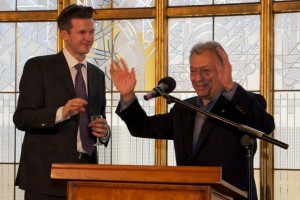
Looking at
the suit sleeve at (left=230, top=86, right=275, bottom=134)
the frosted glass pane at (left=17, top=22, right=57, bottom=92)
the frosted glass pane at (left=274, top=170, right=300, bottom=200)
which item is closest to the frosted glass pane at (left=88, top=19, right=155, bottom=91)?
the frosted glass pane at (left=17, top=22, right=57, bottom=92)

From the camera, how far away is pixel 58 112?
4.18 metres

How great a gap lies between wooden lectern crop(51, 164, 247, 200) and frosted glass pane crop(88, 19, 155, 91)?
2.91 metres

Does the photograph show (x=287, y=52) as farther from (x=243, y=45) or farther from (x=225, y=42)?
(x=225, y=42)

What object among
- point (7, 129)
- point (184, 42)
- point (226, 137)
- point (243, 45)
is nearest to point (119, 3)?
point (184, 42)

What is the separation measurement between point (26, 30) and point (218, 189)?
3401 mm

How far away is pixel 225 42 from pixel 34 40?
1.50m

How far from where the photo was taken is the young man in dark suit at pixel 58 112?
13.8 ft

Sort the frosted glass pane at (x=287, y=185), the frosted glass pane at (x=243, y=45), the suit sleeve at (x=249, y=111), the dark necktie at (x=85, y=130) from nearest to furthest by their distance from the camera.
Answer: the suit sleeve at (x=249, y=111), the dark necktie at (x=85, y=130), the frosted glass pane at (x=287, y=185), the frosted glass pane at (x=243, y=45)

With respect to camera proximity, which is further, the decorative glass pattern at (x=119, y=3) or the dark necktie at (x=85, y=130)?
the decorative glass pattern at (x=119, y=3)

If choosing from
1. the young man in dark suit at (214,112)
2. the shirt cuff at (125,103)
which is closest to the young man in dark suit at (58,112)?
the shirt cuff at (125,103)

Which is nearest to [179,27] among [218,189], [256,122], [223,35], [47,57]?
[223,35]

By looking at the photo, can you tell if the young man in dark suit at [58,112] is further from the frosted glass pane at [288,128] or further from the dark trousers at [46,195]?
the frosted glass pane at [288,128]

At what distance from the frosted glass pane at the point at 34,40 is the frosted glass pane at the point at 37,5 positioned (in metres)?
0.13

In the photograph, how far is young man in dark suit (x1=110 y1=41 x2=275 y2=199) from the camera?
12.5 feet
